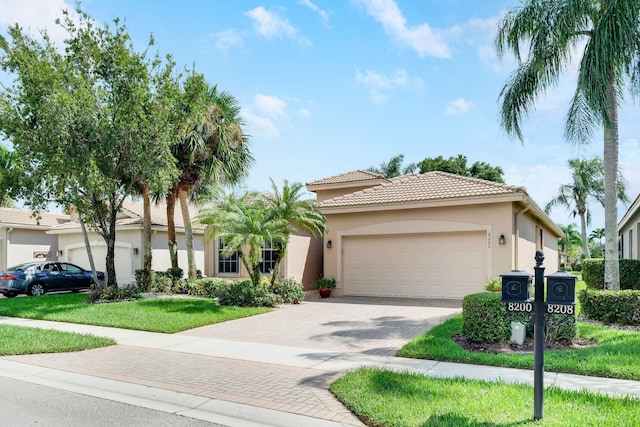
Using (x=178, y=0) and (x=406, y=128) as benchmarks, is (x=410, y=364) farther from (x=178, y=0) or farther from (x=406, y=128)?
(x=406, y=128)

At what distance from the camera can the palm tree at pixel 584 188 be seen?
36.3 meters

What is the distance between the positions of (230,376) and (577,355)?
548cm

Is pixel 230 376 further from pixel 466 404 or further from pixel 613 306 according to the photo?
pixel 613 306

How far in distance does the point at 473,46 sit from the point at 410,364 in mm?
10612

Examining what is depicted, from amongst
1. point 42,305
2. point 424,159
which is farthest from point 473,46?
point 424,159

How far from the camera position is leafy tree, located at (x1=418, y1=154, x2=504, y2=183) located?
39469 mm

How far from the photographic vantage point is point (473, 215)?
48.6 ft

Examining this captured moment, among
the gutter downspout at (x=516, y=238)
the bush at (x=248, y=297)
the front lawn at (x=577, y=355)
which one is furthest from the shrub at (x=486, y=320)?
the bush at (x=248, y=297)

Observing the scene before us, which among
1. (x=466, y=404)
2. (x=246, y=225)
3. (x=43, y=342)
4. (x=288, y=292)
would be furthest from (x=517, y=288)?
(x=288, y=292)

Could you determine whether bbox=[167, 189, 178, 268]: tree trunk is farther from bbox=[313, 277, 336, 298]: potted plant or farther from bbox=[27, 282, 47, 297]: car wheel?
bbox=[313, 277, 336, 298]: potted plant

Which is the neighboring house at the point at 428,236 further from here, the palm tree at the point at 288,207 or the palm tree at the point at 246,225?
the palm tree at the point at 246,225

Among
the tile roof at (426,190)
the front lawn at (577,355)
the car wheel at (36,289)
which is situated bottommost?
the car wheel at (36,289)

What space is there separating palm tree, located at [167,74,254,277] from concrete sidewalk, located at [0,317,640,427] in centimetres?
1011

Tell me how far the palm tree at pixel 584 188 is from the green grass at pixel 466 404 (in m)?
35.5
